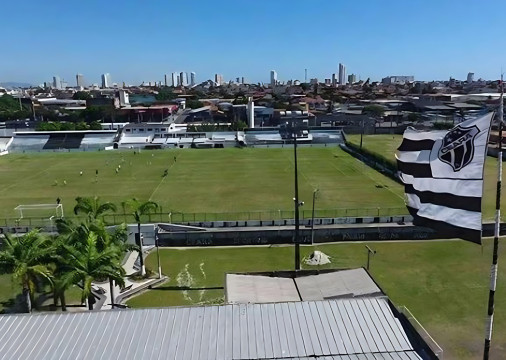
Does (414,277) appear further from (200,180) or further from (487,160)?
(487,160)

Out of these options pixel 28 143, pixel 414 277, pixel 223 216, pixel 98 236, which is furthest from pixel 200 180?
pixel 28 143

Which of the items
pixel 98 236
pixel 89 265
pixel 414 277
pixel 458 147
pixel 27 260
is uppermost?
pixel 458 147

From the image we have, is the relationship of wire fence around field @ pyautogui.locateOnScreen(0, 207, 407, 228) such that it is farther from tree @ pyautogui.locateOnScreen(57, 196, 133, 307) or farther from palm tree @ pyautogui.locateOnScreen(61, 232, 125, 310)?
palm tree @ pyautogui.locateOnScreen(61, 232, 125, 310)

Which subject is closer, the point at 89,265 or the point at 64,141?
the point at 89,265

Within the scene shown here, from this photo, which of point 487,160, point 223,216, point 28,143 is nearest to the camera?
point 223,216

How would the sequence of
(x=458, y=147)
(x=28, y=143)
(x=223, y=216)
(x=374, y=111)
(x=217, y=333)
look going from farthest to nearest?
(x=374, y=111)
(x=28, y=143)
(x=223, y=216)
(x=217, y=333)
(x=458, y=147)

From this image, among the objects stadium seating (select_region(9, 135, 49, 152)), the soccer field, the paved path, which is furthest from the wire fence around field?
stadium seating (select_region(9, 135, 49, 152))

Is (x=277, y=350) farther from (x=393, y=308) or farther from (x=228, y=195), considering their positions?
(x=228, y=195)

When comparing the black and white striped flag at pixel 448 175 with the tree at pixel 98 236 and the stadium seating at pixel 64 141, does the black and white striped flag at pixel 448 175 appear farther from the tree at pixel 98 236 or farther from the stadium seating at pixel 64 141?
the stadium seating at pixel 64 141

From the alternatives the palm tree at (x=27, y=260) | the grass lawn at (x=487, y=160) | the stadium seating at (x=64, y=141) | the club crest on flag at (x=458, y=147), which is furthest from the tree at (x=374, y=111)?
the club crest on flag at (x=458, y=147)
